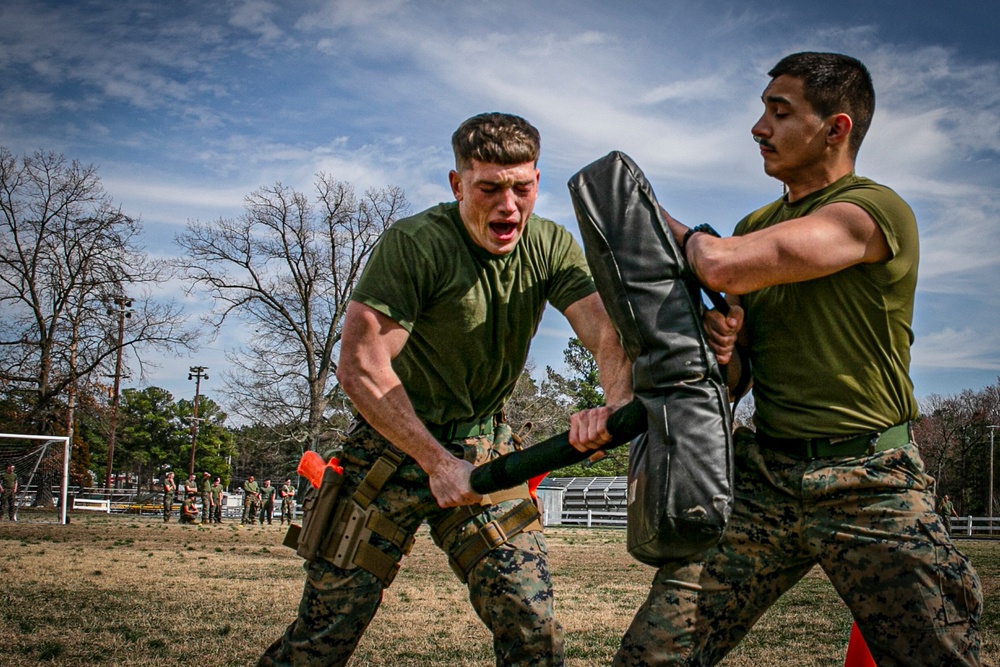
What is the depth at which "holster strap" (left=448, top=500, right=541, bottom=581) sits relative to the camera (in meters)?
3.49

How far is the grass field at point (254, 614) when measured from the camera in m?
6.64

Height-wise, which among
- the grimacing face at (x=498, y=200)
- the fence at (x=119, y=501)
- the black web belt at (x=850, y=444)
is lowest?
the fence at (x=119, y=501)

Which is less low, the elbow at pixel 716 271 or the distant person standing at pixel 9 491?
the elbow at pixel 716 271

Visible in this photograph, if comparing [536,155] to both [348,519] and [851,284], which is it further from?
[348,519]

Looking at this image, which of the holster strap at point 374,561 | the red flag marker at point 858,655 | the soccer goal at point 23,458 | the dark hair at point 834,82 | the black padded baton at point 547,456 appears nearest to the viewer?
the black padded baton at point 547,456

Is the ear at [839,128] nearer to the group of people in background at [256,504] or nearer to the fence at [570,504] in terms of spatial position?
the group of people in background at [256,504]

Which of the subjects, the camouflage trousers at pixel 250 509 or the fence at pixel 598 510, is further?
the fence at pixel 598 510

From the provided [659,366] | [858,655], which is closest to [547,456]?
[659,366]

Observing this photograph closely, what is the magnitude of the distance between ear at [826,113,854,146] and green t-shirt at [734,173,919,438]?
0.17 meters

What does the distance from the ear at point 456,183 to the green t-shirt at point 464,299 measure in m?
0.11

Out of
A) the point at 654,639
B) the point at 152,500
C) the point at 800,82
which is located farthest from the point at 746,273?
the point at 152,500

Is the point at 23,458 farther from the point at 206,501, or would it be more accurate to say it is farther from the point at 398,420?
the point at 398,420

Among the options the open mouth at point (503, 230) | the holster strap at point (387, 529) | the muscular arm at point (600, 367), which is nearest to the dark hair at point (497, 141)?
the open mouth at point (503, 230)

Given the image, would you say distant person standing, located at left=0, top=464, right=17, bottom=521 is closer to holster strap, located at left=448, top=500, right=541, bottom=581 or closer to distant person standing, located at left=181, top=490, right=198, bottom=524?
distant person standing, located at left=181, top=490, right=198, bottom=524
